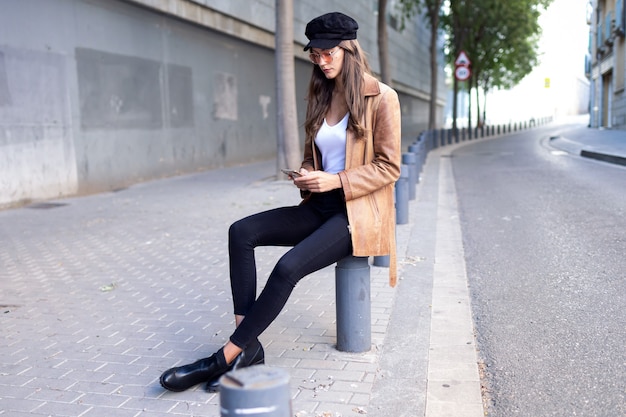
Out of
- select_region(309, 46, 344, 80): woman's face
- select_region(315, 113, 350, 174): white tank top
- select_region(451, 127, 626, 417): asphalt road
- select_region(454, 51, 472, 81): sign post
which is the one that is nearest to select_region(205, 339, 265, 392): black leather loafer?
select_region(315, 113, 350, 174): white tank top

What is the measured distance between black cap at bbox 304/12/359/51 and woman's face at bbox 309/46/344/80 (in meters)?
0.04

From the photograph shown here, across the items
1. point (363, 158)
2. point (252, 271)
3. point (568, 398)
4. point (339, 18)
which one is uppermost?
point (339, 18)

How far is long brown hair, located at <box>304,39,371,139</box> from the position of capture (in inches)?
139

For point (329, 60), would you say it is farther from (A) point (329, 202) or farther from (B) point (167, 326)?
(B) point (167, 326)

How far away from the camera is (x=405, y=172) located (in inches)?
320

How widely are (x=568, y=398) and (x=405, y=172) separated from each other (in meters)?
5.00

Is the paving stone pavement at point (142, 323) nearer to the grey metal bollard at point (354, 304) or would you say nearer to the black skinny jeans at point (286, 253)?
the grey metal bollard at point (354, 304)

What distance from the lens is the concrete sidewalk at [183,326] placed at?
3305mm

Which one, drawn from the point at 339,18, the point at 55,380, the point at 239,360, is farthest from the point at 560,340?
the point at 55,380

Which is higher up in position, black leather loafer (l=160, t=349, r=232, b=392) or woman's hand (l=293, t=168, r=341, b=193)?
woman's hand (l=293, t=168, r=341, b=193)

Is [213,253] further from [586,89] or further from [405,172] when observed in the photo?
Answer: [586,89]

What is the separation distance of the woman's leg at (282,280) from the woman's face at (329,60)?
81 cm

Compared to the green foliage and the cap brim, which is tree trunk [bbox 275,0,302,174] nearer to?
the cap brim

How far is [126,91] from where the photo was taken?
1341 centimetres
